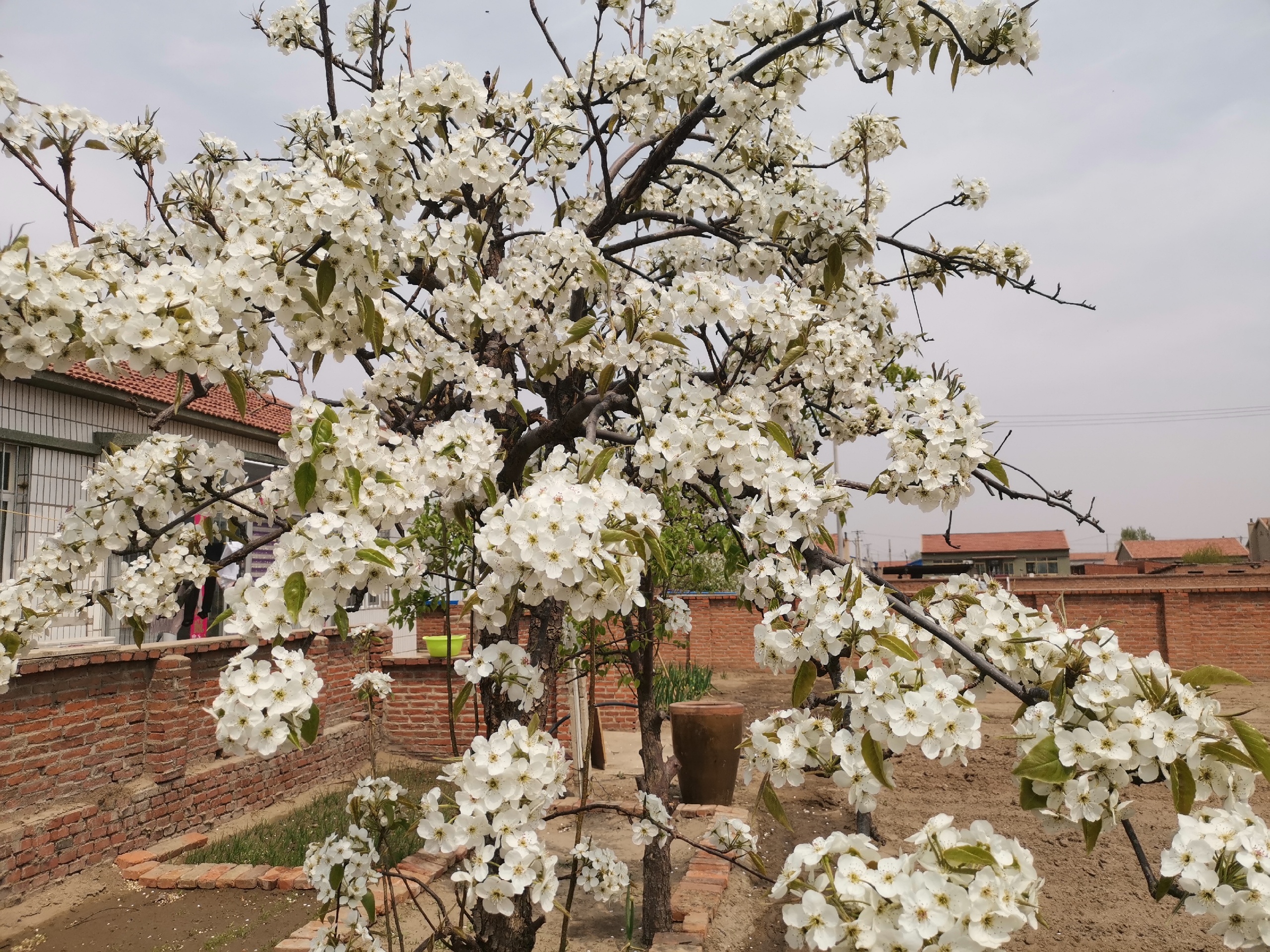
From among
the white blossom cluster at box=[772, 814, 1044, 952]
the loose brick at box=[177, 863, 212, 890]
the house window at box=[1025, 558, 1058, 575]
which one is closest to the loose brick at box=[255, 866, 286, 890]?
the loose brick at box=[177, 863, 212, 890]

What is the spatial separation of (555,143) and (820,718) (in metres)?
2.55

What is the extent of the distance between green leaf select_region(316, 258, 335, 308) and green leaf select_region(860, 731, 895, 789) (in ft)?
4.23

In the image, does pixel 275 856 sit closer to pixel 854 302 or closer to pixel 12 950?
pixel 12 950

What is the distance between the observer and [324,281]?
5.17 feet

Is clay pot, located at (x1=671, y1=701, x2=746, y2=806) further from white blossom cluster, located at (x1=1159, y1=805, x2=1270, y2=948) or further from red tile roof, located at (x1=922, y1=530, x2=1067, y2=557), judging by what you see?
red tile roof, located at (x1=922, y1=530, x2=1067, y2=557)

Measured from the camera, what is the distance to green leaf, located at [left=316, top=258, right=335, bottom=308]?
1575 mm

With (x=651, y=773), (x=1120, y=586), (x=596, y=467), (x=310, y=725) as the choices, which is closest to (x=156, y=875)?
(x=651, y=773)

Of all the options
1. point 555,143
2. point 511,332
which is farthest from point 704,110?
point 511,332

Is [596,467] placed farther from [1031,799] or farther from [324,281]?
[1031,799]

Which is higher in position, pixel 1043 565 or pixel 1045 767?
pixel 1043 565

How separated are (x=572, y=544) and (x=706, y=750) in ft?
13.2

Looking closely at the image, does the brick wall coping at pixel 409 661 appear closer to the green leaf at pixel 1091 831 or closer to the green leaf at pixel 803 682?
the green leaf at pixel 803 682

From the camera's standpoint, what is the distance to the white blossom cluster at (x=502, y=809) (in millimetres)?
1521

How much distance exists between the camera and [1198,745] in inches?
47.5
